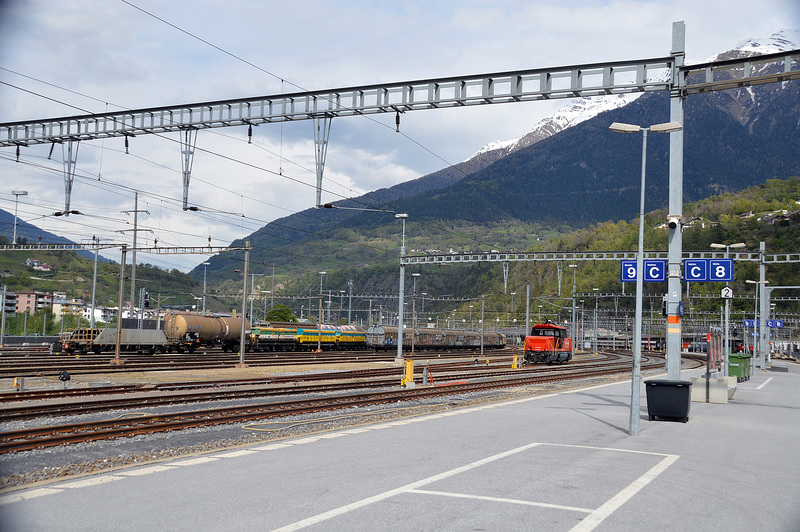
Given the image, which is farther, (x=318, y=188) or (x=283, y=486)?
(x=318, y=188)

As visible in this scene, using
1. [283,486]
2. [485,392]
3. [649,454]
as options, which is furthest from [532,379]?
[283,486]

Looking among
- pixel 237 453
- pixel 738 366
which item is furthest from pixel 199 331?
pixel 237 453

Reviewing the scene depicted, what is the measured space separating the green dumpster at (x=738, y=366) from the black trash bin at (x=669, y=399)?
19.5m

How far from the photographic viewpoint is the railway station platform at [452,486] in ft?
26.7

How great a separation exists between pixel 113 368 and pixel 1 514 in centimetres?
3046

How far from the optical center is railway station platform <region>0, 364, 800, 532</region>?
8.15 metres

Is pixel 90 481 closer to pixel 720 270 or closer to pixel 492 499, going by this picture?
pixel 492 499

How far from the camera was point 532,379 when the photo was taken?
3616 cm

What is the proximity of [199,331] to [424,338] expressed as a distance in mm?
26310

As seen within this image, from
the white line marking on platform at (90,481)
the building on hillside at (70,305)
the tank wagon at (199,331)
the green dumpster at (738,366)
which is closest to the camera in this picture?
the white line marking on platform at (90,481)

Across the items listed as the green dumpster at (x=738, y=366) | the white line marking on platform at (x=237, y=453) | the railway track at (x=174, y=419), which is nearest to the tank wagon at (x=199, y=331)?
the railway track at (x=174, y=419)

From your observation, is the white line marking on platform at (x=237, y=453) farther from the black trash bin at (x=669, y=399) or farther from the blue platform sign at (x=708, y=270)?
the blue platform sign at (x=708, y=270)

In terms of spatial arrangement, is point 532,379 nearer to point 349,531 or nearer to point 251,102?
point 251,102

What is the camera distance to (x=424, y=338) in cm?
7781
